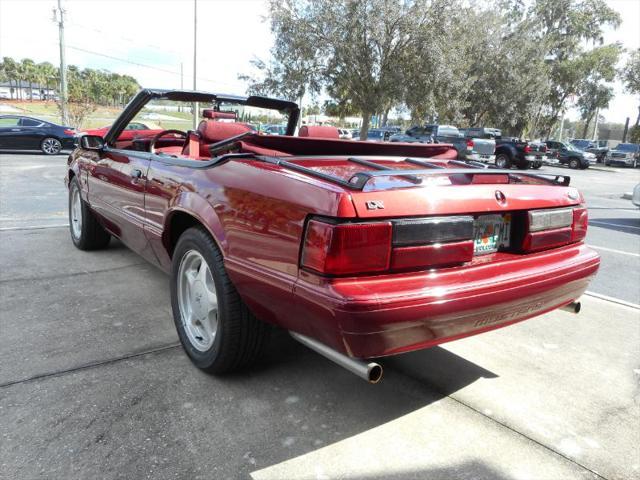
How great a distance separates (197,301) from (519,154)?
928 inches

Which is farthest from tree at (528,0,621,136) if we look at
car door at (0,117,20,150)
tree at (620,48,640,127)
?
car door at (0,117,20,150)

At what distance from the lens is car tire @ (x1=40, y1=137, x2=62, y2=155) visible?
16625 millimetres

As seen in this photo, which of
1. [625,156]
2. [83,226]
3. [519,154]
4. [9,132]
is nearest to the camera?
[83,226]

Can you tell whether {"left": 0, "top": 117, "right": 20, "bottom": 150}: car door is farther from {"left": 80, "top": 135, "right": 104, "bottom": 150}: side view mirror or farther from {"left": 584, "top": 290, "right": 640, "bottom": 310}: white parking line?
{"left": 584, "top": 290, "right": 640, "bottom": 310}: white parking line

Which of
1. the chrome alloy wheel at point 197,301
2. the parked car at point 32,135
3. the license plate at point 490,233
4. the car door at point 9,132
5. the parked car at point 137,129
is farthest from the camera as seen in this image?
the parked car at point 32,135

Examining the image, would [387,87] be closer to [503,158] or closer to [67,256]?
[503,158]

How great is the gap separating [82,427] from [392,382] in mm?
1531

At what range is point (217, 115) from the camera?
13.3 ft

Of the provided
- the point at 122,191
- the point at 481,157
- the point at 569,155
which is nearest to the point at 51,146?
the point at 122,191

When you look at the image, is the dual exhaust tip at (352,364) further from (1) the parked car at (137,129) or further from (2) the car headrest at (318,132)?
(1) the parked car at (137,129)

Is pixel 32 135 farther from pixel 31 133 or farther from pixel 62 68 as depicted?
pixel 62 68

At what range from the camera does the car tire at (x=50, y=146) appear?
54.5 feet

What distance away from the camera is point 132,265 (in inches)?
177

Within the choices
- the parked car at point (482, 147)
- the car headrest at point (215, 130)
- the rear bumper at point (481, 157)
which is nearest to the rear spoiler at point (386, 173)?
the car headrest at point (215, 130)
